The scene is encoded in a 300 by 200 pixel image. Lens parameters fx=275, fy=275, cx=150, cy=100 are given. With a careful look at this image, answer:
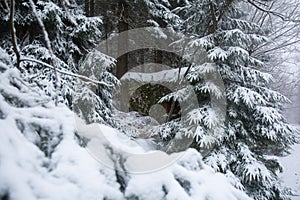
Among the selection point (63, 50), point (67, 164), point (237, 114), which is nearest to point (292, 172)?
point (237, 114)

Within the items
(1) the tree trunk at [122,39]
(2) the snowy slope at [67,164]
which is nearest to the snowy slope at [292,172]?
(1) the tree trunk at [122,39]

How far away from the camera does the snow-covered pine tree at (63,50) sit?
4.40 meters

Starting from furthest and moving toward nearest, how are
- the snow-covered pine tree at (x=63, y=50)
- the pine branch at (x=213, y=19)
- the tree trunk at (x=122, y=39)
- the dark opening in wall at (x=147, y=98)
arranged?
the tree trunk at (x=122, y=39), the dark opening in wall at (x=147, y=98), the pine branch at (x=213, y=19), the snow-covered pine tree at (x=63, y=50)

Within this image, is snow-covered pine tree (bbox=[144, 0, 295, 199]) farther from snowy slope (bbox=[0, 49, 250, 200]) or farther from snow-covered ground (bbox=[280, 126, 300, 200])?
snow-covered ground (bbox=[280, 126, 300, 200])

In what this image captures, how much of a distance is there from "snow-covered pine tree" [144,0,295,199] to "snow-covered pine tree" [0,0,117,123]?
5.20 ft

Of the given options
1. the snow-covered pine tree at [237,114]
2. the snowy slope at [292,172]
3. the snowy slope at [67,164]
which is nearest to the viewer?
the snowy slope at [67,164]

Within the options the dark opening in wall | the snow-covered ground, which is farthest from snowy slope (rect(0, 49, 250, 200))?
the snow-covered ground

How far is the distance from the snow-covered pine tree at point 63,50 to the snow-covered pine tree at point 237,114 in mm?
1584

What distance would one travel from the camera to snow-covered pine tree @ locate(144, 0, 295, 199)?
4.70 meters

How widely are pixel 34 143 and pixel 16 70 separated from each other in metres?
0.48

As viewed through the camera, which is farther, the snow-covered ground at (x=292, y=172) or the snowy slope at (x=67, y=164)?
the snow-covered ground at (x=292, y=172)

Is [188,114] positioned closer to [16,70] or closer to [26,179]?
[16,70]

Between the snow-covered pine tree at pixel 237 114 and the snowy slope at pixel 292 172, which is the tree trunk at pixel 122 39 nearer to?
the snow-covered pine tree at pixel 237 114

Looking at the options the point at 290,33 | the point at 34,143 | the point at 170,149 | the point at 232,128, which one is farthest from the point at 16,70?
the point at 290,33
